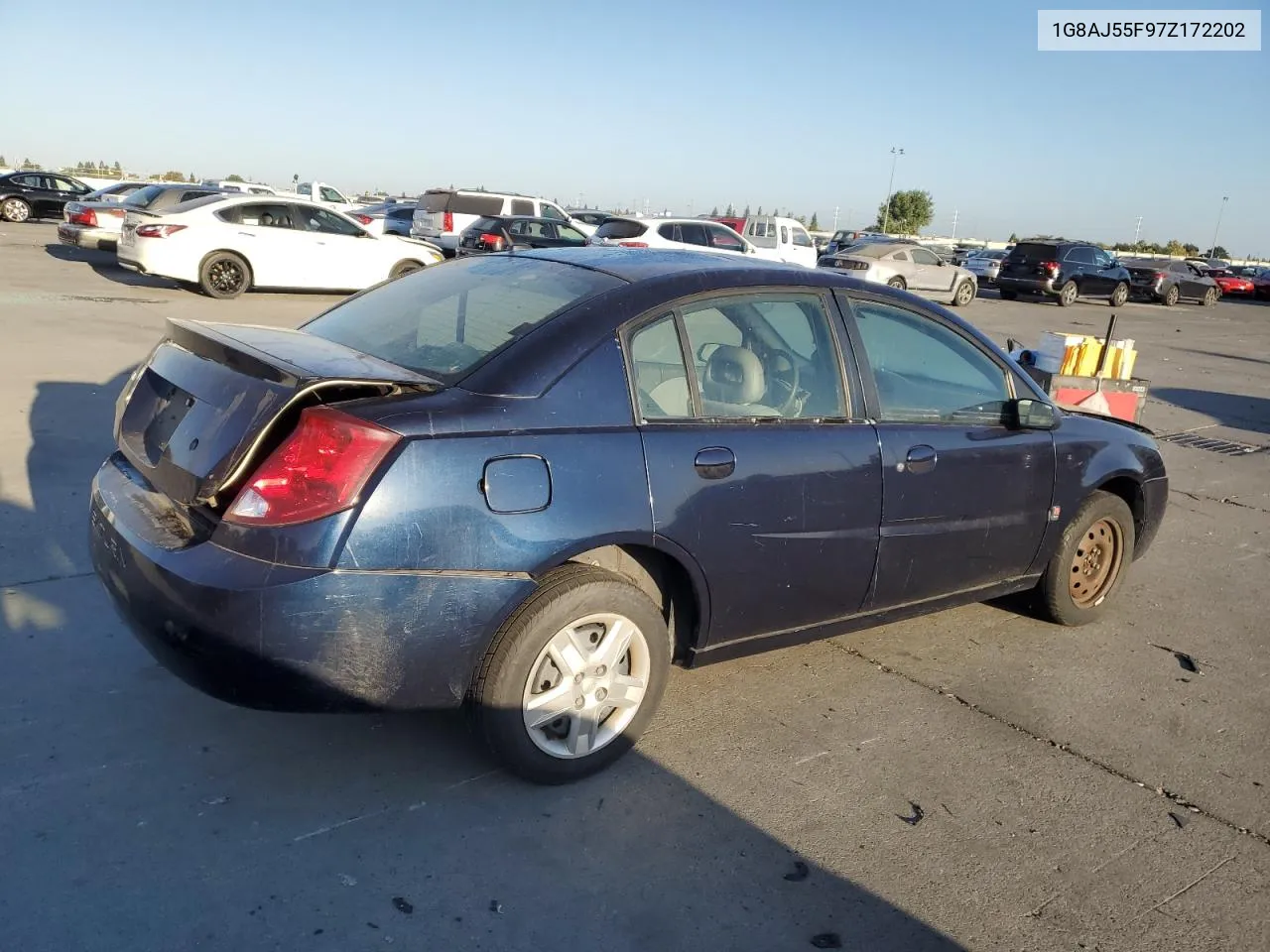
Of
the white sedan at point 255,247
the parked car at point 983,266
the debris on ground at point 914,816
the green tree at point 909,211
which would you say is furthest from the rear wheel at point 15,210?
the green tree at point 909,211

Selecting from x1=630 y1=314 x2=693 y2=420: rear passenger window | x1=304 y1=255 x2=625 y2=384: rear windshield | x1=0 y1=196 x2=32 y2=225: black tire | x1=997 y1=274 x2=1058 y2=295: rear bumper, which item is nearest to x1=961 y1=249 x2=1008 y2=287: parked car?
x1=997 y1=274 x2=1058 y2=295: rear bumper

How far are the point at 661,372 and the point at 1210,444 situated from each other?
27.3ft

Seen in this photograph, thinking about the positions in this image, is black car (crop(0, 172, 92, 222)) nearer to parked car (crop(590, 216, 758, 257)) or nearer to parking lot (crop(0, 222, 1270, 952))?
parked car (crop(590, 216, 758, 257))

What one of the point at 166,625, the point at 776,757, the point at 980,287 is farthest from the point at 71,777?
the point at 980,287

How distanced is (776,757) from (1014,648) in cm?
167

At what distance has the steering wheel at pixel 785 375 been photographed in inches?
142

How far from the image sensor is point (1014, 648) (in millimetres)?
4590

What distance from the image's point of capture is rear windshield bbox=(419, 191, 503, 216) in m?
23.0

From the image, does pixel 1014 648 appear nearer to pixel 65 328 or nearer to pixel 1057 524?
pixel 1057 524

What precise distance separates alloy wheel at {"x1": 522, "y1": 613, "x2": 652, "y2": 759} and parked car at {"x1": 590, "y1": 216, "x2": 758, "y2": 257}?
17113 mm

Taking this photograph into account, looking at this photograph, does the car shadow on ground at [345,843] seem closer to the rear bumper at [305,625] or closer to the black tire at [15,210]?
the rear bumper at [305,625]

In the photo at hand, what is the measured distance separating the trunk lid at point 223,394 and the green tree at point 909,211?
85.1 meters

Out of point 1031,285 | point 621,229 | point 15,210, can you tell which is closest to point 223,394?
point 621,229

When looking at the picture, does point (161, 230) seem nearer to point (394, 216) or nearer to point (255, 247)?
point (255, 247)
